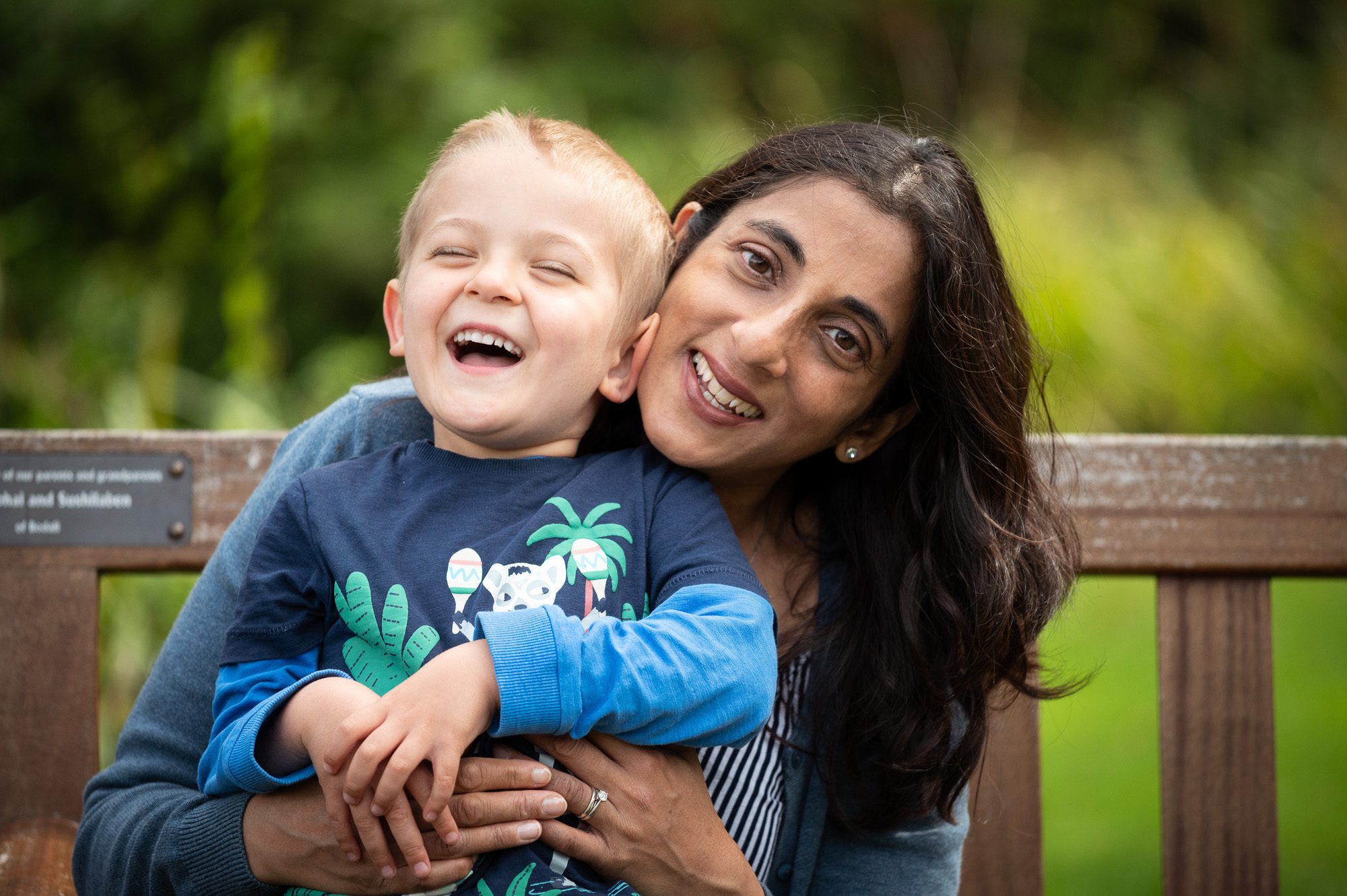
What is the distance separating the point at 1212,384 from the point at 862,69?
4407 millimetres

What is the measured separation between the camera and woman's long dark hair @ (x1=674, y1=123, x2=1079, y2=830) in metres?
1.90

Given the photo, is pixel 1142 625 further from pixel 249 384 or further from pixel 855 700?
pixel 249 384

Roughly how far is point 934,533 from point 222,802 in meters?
1.21

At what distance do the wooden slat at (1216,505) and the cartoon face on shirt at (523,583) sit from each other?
1.19 metres

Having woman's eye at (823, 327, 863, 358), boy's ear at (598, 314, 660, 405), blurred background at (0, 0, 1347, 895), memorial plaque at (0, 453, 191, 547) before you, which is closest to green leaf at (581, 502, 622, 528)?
boy's ear at (598, 314, 660, 405)

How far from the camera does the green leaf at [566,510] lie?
5.21ft

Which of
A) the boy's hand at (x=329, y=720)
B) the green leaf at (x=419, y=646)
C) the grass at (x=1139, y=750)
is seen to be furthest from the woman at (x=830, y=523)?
the grass at (x=1139, y=750)

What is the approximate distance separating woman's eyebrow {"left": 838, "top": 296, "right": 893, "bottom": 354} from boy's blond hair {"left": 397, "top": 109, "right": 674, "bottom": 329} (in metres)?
0.31

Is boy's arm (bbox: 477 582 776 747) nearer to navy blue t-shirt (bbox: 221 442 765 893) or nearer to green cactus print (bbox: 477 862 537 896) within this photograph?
navy blue t-shirt (bbox: 221 442 765 893)

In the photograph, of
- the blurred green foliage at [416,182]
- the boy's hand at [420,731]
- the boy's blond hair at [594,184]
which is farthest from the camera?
the blurred green foliage at [416,182]

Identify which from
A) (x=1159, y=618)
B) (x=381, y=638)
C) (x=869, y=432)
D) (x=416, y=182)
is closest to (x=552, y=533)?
(x=381, y=638)

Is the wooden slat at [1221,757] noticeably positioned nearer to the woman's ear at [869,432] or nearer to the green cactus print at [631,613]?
the woman's ear at [869,432]

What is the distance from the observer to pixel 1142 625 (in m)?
4.63

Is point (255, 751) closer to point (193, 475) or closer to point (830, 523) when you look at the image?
point (193, 475)
